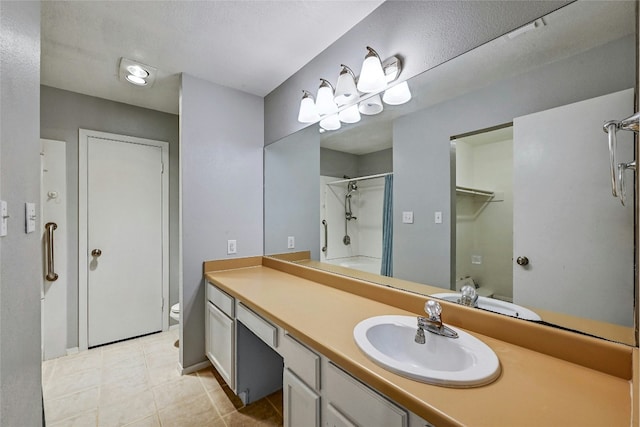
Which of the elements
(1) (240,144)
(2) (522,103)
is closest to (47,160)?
(1) (240,144)

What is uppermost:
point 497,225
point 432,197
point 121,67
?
point 121,67

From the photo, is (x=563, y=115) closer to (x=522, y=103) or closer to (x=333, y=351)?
(x=522, y=103)

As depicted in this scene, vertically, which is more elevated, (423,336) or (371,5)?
(371,5)

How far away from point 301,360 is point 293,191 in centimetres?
143

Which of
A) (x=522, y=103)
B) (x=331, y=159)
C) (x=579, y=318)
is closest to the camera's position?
(x=579, y=318)

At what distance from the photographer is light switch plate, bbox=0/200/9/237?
2.06 feet

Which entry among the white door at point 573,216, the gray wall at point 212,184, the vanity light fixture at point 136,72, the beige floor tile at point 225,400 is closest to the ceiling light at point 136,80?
the vanity light fixture at point 136,72

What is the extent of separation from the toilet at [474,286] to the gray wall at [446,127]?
0.05 metres

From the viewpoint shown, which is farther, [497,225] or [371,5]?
[371,5]

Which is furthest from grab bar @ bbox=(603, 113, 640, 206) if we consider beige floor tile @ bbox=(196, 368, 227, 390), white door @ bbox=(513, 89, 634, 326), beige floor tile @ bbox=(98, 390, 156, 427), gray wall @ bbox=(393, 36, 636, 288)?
beige floor tile @ bbox=(98, 390, 156, 427)

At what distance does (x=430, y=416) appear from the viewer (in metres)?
0.62

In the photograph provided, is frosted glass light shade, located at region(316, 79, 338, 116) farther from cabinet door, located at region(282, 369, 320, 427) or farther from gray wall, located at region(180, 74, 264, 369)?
cabinet door, located at region(282, 369, 320, 427)

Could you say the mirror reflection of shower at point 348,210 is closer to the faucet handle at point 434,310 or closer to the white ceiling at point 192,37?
the faucet handle at point 434,310

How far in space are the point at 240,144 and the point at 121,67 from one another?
971mm
